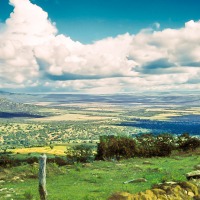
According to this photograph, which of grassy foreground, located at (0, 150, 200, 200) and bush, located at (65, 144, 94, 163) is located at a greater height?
grassy foreground, located at (0, 150, 200, 200)

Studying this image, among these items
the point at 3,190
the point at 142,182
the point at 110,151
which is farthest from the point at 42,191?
the point at 110,151

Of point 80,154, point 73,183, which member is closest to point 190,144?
point 80,154

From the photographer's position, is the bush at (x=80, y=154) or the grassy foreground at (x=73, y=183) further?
the bush at (x=80, y=154)

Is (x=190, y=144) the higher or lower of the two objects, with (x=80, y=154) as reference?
higher

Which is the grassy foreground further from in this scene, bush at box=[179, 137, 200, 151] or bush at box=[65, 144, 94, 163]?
bush at box=[179, 137, 200, 151]

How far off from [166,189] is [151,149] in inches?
1787

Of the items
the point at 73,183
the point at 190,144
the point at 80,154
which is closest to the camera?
the point at 73,183

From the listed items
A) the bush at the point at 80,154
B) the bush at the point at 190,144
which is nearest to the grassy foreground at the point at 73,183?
the bush at the point at 80,154

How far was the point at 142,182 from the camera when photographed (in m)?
30.1

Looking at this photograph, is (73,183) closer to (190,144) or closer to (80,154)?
(80,154)

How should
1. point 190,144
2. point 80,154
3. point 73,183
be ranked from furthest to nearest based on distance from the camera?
1. point 190,144
2. point 80,154
3. point 73,183

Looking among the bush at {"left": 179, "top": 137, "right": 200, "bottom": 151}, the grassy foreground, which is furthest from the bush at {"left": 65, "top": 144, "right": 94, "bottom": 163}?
the grassy foreground

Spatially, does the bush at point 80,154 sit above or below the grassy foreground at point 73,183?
below

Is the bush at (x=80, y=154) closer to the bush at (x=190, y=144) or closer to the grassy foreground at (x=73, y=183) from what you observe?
the bush at (x=190, y=144)
